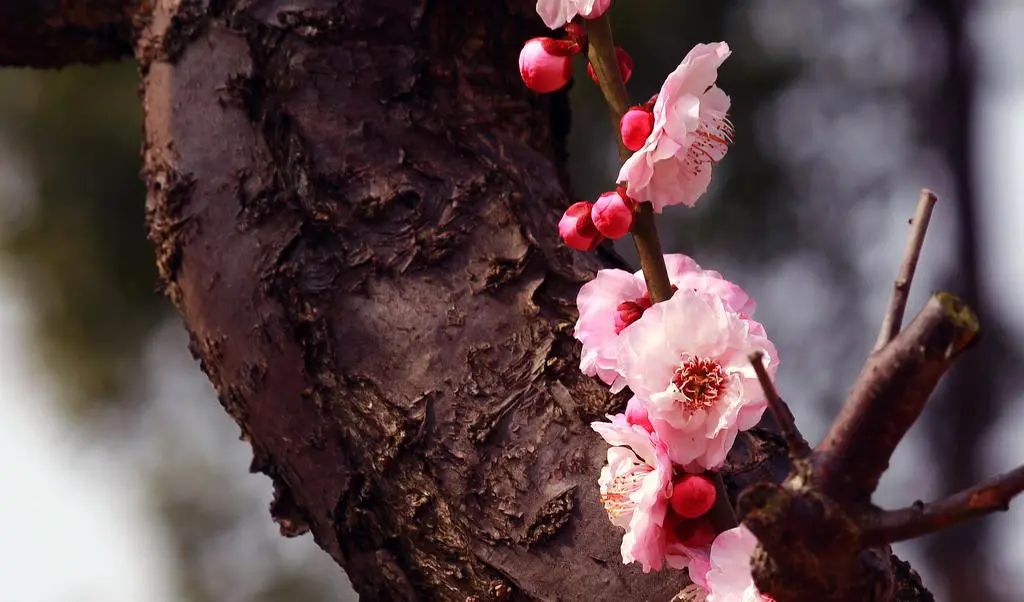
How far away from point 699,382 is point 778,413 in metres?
0.13

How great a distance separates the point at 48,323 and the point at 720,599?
7.37 feet

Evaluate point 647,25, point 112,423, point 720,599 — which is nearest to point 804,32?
point 647,25

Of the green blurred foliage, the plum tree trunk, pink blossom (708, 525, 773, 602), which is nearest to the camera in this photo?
pink blossom (708, 525, 773, 602)

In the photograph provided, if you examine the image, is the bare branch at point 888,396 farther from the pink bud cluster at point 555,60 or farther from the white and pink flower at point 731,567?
the pink bud cluster at point 555,60

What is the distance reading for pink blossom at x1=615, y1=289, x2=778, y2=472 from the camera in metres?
0.45

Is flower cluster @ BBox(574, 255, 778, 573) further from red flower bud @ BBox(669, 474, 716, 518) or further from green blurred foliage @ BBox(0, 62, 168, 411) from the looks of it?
green blurred foliage @ BBox(0, 62, 168, 411)

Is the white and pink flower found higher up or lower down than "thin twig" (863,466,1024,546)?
higher up

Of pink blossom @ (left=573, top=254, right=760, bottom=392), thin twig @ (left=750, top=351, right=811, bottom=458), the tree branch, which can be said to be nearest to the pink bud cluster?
pink blossom @ (left=573, top=254, right=760, bottom=392)

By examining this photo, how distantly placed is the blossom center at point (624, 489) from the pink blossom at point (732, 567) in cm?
5

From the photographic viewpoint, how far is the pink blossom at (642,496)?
1.48 feet

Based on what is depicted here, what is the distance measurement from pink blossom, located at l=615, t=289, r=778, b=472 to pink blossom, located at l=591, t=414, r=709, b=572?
0.01 m

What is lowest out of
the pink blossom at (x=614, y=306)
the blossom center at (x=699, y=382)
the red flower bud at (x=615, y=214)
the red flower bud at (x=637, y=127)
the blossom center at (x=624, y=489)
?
the blossom center at (x=624, y=489)

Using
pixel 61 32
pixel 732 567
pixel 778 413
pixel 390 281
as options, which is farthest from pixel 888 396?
pixel 61 32

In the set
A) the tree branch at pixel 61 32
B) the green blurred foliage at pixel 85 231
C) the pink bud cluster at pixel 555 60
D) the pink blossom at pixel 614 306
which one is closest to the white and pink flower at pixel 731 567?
the pink blossom at pixel 614 306
